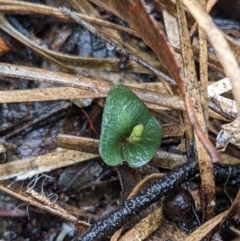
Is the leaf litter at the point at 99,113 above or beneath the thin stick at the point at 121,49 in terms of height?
beneath

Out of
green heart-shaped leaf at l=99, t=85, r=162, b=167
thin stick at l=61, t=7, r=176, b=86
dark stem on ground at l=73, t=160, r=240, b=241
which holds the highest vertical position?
thin stick at l=61, t=7, r=176, b=86

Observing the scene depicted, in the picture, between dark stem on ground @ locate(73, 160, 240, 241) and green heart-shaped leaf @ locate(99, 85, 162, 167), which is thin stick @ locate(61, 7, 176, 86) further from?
dark stem on ground @ locate(73, 160, 240, 241)

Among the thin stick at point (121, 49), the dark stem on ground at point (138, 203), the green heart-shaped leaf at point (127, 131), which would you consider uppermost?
the thin stick at point (121, 49)

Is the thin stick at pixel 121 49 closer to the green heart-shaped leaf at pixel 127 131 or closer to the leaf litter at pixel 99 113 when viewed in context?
the leaf litter at pixel 99 113

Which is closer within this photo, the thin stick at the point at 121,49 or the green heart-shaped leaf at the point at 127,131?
the green heart-shaped leaf at the point at 127,131

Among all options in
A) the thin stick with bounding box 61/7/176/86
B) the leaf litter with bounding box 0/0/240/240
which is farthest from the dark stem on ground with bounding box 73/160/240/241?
the thin stick with bounding box 61/7/176/86

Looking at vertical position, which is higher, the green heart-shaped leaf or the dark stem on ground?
the green heart-shaped leaf

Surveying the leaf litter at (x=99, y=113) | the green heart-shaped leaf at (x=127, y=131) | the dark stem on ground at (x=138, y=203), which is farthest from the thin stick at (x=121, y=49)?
the dark stem on ground at (x=138, y=203)

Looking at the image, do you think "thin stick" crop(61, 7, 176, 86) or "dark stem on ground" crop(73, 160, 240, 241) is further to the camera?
"thin stick" crop(61, 7, 176, 86)

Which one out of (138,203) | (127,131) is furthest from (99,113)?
(138,203)
